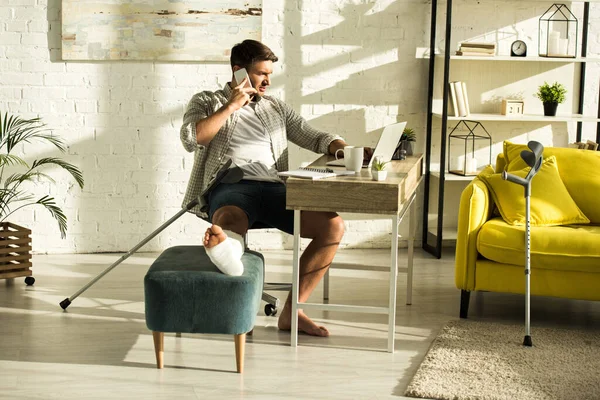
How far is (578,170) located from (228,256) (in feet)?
6.83

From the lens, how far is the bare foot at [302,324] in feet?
12.6

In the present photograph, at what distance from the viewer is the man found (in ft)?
12.7

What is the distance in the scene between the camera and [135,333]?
3.83 metres

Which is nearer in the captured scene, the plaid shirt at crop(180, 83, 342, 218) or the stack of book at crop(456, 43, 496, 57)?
the plaid shirt at crop(180, 83, 342, 218)

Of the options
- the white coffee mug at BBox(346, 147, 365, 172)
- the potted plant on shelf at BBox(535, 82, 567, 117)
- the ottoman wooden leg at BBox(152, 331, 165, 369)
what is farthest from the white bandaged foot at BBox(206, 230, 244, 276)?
the potted plant on shelf at BBox(535, 82, 567, 117)

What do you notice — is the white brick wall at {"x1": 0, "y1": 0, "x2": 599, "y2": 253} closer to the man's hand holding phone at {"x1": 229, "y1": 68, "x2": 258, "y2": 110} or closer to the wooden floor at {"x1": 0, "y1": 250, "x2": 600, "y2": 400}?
the wooden floor at {"x1": 0, "y1": 250, "x2": 600, "y2": 400}

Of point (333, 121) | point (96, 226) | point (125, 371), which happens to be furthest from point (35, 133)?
point (125, 371)

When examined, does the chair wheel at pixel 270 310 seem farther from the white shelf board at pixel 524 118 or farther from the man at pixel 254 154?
the white shelf board at pixel 524 118

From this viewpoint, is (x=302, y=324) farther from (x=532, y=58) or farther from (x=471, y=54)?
(x=532, y=58)

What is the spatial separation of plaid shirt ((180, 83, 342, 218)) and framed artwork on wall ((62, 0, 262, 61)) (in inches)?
48.1

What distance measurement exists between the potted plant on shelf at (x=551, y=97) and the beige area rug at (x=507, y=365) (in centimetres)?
201

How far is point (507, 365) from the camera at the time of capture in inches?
136

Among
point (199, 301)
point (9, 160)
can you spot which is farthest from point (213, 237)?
point (9, 160)

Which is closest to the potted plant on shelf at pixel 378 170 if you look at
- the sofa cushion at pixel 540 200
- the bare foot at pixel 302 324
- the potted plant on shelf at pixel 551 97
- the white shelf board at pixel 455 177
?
the bare foot at pixel 302 324
